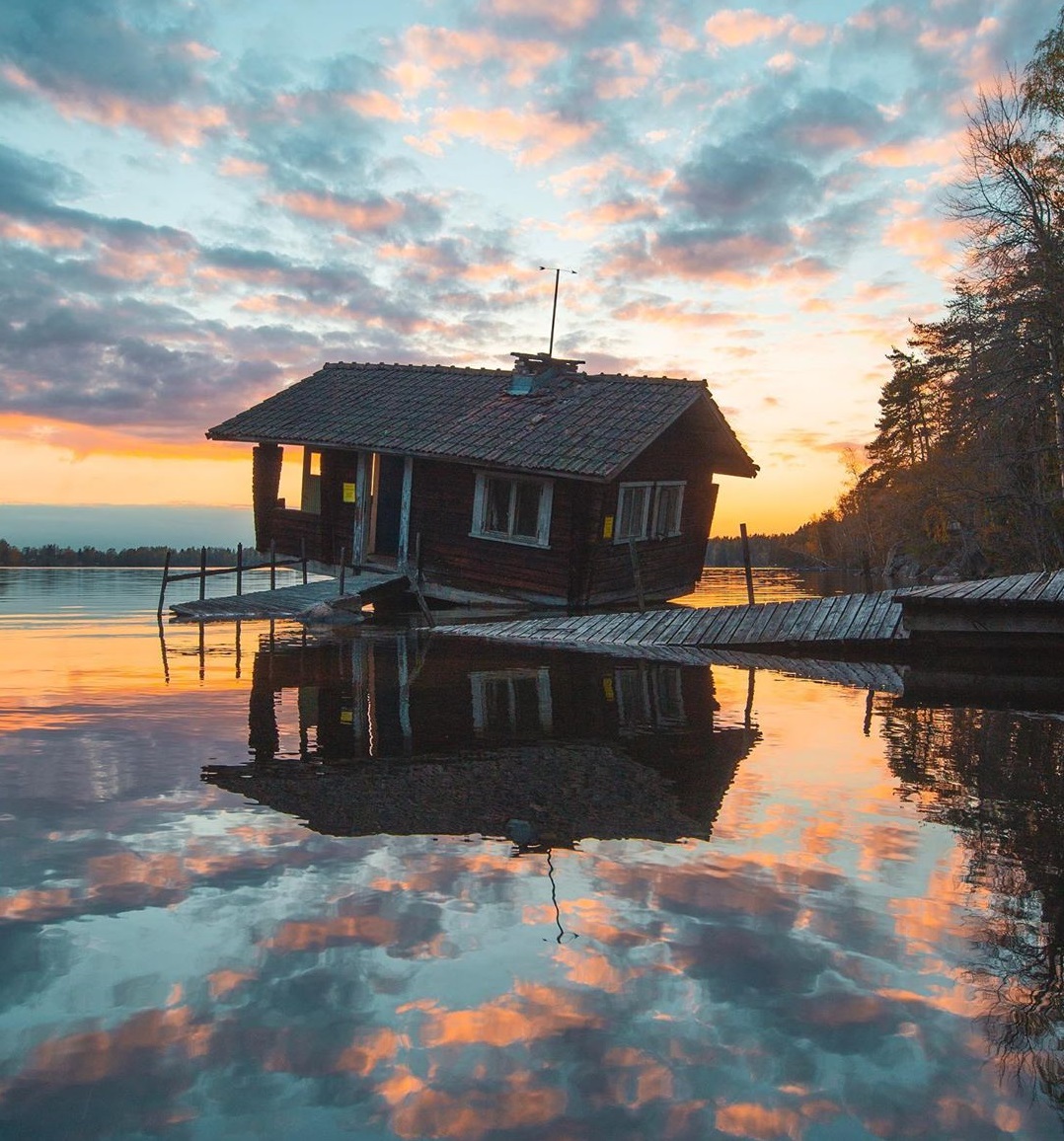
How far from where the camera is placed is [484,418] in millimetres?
24391

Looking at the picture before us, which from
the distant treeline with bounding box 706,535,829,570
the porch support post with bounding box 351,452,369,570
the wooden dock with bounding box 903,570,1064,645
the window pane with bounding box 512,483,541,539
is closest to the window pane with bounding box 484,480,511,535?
the window pane with bounding box 512,483,541,539

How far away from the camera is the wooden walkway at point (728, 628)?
56.8 feet

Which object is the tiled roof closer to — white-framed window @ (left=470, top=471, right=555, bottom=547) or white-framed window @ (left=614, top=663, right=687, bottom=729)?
white-framed window @ (left=470, top=471, right=555, bottom=547)

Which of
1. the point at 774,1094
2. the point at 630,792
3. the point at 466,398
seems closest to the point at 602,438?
the point at 466,398

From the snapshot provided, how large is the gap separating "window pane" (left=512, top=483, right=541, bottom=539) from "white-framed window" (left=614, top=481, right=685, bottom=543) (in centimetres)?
197

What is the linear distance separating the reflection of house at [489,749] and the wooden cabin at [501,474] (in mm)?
7693

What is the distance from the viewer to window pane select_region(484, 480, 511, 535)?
76.8ft

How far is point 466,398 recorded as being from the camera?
1022 inches

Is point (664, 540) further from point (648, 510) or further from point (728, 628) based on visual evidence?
Answer: point (728, 628)

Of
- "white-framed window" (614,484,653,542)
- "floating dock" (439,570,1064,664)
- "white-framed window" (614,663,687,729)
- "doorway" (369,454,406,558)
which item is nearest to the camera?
"white-framed window" (614,663,687,729)

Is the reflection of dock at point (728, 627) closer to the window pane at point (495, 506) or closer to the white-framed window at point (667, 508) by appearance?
the window pane at point (495, 506)

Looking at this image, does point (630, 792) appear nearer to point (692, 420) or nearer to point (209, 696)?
point (209, 696)

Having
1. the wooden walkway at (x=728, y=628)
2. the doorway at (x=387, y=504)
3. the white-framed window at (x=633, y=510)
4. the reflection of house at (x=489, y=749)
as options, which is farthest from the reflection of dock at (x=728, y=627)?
the doorway at (x=387, y=504)

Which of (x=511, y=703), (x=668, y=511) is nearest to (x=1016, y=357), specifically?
(x=668, y=511)
